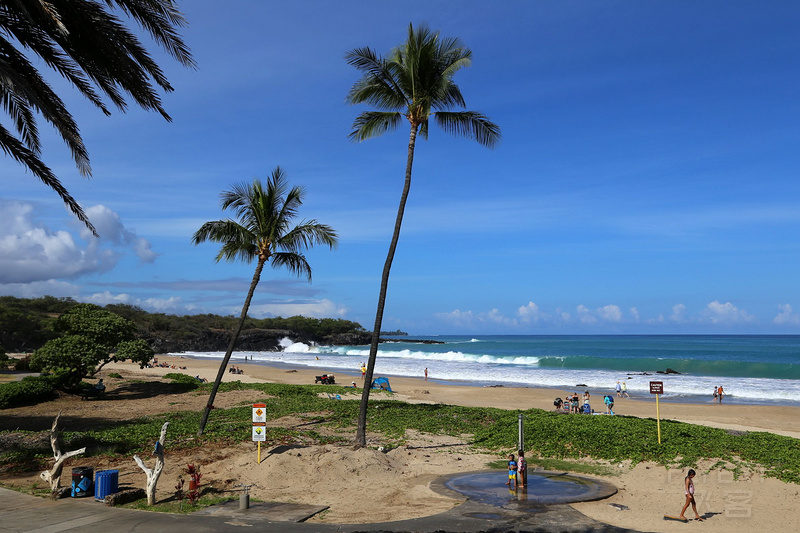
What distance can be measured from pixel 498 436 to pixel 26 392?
22.4 metres

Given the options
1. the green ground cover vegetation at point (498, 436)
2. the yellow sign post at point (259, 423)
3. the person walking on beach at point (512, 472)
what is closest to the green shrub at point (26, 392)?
the green ground cover vegetation at point (498, 436)

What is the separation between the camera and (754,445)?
16.6 meters

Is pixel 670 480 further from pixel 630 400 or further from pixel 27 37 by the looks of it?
pixel 630 400

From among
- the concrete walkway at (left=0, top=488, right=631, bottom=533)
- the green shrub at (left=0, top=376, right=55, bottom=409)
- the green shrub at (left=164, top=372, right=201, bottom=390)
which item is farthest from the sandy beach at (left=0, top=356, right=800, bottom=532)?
the green shrub at (left=164, top=372, right=201, bottom=390)

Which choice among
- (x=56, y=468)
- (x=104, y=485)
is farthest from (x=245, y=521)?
(x=56, y=468)

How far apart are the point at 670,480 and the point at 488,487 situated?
4905 mm

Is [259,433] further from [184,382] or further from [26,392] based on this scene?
[184,382]

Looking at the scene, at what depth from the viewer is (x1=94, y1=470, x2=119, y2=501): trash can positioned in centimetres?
1211

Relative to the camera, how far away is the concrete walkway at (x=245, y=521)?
1027 centimetres

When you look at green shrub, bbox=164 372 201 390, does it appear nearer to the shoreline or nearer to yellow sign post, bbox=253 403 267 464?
the shoreline

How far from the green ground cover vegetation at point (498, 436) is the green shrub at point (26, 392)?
310 inches

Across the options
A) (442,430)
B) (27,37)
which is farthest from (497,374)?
(27,37)

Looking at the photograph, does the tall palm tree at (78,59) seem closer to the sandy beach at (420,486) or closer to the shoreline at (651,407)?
the sandy beach at (420,486)

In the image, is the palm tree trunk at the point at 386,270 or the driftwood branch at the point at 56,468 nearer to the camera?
the driftwood branch at the point at 56,468
